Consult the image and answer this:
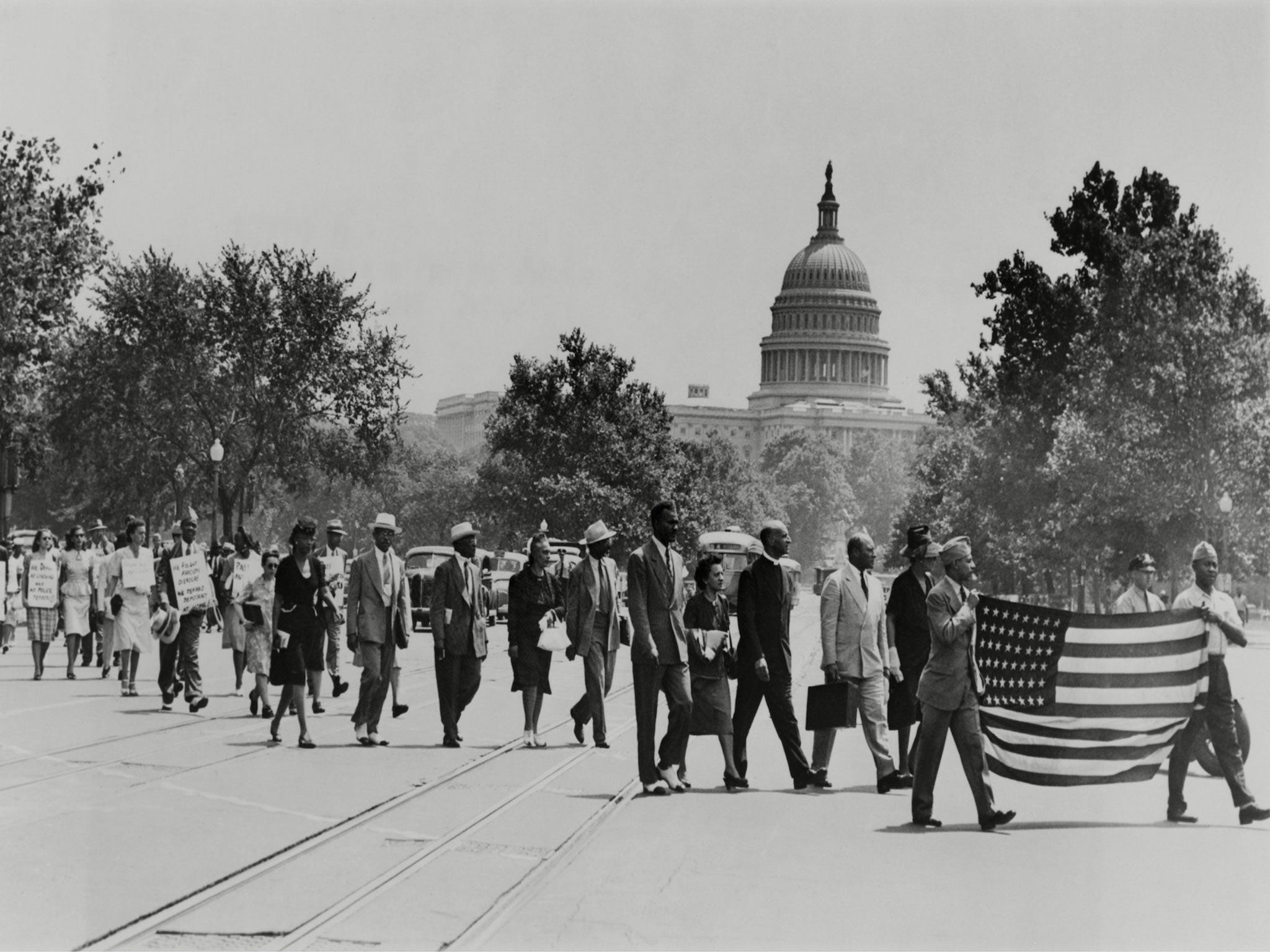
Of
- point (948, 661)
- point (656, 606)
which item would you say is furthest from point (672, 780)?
point (948, 661)

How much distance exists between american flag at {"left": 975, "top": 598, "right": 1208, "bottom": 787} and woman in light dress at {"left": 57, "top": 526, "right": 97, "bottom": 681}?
15.1 metres

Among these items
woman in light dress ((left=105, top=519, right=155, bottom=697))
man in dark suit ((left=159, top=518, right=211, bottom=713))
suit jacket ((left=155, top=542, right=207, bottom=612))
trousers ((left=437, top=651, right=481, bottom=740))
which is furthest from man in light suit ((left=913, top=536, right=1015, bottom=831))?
woman in light dress ((left=105, top=519, right=155, bottom=697))

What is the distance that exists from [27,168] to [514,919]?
37.4 meters

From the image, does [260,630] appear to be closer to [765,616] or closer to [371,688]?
[371,688]

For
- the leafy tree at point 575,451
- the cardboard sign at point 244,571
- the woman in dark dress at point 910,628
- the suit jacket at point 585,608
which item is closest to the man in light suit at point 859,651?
the woman in dark dress at point 910,628

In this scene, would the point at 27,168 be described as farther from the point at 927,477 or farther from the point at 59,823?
the point at 927,477

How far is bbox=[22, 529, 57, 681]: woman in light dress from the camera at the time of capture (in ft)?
79.9

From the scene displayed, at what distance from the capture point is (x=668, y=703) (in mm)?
13898

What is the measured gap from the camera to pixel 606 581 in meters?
16.5

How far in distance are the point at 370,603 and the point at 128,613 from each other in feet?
16.9

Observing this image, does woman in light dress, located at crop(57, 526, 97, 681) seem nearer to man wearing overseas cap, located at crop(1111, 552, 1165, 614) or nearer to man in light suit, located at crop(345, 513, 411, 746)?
man in light suit, located at crop(345, 513, 411, 746)

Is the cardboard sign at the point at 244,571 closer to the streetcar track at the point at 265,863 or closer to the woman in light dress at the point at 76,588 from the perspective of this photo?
the streetcar track at the point at 265,863

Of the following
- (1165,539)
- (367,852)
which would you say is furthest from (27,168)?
(367,852)

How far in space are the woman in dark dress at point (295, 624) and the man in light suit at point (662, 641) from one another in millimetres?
3316
